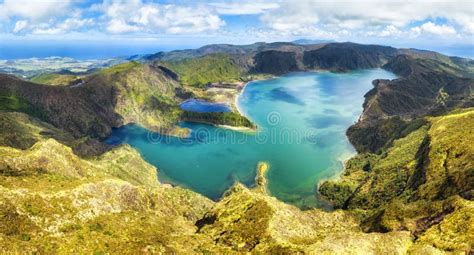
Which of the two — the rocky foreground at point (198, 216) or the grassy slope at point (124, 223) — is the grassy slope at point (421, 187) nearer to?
the rocky foreground at point (198, 216)

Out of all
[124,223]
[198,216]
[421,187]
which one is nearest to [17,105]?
[198,216]

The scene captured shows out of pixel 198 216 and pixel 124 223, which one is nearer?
pixel 124 223

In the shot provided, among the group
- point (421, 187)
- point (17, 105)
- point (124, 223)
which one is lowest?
point (421, 187)

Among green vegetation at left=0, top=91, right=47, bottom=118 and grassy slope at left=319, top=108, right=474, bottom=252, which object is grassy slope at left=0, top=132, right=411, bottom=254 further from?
green vegetation at left=0, top=91, right=47, bottom=118

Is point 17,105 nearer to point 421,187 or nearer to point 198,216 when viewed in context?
point 198,216

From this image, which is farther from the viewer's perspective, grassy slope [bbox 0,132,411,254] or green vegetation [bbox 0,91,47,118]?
green vegetation [bbox 0,91,47,118]

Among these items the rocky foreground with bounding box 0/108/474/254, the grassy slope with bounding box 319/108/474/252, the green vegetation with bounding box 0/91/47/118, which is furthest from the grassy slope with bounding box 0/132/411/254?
the green vegetation with bounding box 0/91/47/118

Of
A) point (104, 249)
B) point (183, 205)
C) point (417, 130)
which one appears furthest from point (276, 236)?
point (417, 130)

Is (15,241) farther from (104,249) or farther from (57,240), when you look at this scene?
(104,249)

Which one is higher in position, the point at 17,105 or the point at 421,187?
the point at 17,105

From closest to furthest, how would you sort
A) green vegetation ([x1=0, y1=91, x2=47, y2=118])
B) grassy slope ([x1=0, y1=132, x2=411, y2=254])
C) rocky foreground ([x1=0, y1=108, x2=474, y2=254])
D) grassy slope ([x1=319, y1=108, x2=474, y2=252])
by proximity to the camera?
grassy slope ([x1=0, y1=132, x2=411, y2=254]) < rocky foreground ([x1=0, y1=108, x2=474, y2=254]) < grassy slope ([x1=319, y1=108, x2=474, y2=252]) < green vegetation ([x1=0, y1=91, x2=47, y2=118])
